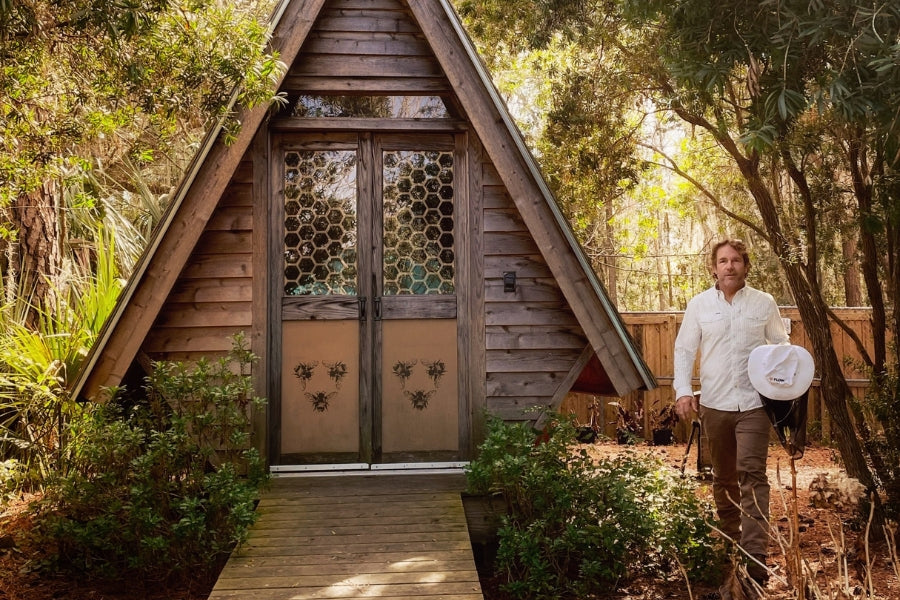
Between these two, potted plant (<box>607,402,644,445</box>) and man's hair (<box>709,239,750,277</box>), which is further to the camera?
potted plant (<box>607,402,644,445</box>)

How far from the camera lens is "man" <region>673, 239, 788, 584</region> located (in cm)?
442

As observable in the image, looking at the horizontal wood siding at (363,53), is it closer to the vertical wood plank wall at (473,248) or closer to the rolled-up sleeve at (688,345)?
the vertical wood plank wall at (473,248)

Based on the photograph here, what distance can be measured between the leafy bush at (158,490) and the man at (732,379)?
9.63 feet

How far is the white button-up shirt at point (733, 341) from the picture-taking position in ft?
14.9

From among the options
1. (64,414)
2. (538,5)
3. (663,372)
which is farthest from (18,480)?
(663,372)

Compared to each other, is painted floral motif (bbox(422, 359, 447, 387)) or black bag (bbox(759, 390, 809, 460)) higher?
painted floral motif (bbox(422, 359, 447, 387))

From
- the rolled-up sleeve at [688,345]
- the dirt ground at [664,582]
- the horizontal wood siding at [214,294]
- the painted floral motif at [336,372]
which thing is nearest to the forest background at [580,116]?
the dirt ground at [664,582]

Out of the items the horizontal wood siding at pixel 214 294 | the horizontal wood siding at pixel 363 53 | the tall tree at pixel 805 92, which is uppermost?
the horizontal wood siding at pixel 363 53

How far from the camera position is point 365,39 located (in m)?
5.98

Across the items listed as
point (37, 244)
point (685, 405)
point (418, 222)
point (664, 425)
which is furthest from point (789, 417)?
point (37, 244)

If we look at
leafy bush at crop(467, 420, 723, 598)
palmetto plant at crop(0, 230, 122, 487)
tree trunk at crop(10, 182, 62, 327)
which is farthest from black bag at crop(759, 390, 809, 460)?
tree trunk at crop(10, 182, 62, 327)

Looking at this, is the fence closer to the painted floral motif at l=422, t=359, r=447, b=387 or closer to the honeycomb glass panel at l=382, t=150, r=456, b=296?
the painted floral motif at l=422, t=359, r=447, b=387

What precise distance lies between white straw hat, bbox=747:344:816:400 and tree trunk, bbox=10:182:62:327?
696 cm

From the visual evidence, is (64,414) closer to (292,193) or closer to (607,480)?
(292,193)
